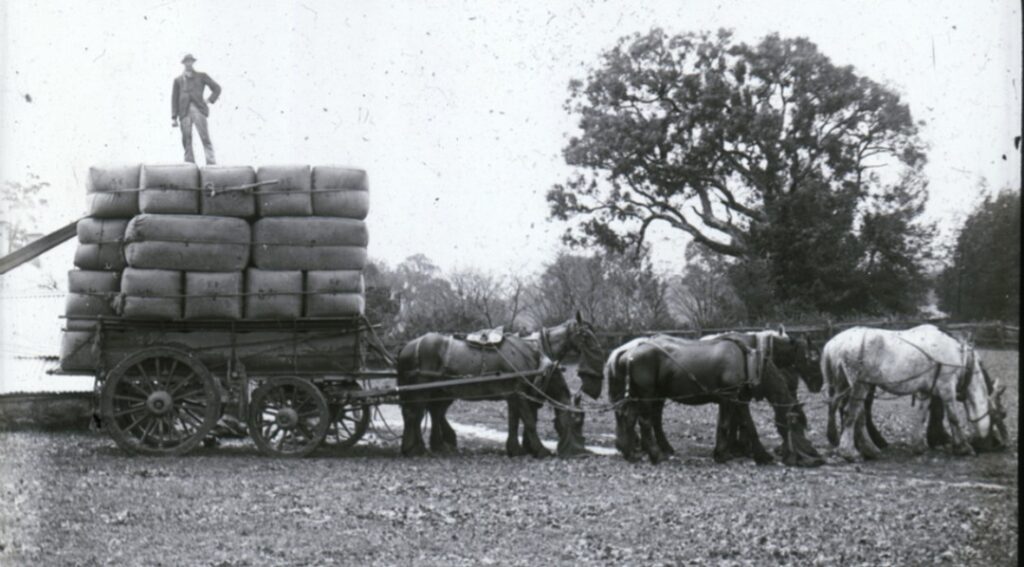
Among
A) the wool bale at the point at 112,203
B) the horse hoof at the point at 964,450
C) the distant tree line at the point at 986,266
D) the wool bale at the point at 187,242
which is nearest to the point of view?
the distant tree line at the point at 986,266

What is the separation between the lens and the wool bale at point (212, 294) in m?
12.5

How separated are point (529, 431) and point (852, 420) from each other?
3.95 m

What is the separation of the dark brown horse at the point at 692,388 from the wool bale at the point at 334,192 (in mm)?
3872

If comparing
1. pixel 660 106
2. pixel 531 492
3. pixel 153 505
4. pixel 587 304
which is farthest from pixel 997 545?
pixel 587 304

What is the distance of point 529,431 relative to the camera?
13.4 metres

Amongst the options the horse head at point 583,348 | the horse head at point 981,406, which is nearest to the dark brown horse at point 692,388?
the horse head at point 583,348

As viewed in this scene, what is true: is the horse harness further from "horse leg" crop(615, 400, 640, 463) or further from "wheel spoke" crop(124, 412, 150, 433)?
"wheel spoke" crop(124, 412, 150, 433)

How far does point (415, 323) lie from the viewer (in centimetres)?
2581

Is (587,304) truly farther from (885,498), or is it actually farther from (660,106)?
(885,498)

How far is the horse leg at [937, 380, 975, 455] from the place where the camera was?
12586 mm

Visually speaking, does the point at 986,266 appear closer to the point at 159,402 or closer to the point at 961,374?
the point at 961,374

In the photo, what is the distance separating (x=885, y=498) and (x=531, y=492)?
331cm

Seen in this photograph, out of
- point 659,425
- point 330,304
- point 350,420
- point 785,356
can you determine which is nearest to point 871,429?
point 785,356

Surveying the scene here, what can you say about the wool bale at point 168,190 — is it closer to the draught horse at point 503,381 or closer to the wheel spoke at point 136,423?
the wheel spoke at point 136,423
